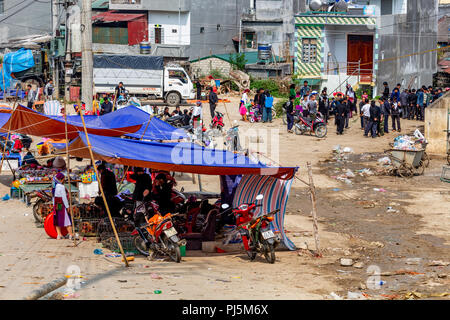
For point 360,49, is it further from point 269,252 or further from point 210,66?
point 269,252

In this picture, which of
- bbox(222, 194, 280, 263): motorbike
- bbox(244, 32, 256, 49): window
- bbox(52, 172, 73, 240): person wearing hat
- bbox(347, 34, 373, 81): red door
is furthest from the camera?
bbox(244, 32, 256, 49): window

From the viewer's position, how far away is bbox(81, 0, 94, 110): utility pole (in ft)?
66.4

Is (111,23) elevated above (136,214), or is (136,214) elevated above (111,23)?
(111,23)

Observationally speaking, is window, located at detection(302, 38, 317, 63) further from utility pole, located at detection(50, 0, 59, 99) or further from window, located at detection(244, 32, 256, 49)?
utility pole, located at detection(50, 0, 59, 99)

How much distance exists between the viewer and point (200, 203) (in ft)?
39.7

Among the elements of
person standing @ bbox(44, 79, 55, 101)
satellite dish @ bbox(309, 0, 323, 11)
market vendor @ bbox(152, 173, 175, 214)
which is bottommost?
market vendor @ bbox(152, 173, 175, 214)

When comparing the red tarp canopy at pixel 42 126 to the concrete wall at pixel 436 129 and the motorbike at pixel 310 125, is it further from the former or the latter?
the concrete wall at pixel 436 129

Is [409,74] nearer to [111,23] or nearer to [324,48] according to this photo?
[324,48]

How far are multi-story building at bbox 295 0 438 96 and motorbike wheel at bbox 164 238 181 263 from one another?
82.1 feet

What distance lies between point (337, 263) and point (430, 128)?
12088 millimetres

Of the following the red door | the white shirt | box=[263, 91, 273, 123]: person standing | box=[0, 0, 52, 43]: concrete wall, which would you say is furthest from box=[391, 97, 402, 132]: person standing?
box=[0, 0, 52, 43]: concrete wall

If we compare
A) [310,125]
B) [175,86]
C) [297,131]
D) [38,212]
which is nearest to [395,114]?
[310,125]

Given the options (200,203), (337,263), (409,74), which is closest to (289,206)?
(200,203)

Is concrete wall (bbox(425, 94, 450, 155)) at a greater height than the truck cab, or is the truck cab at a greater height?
the truck cab
